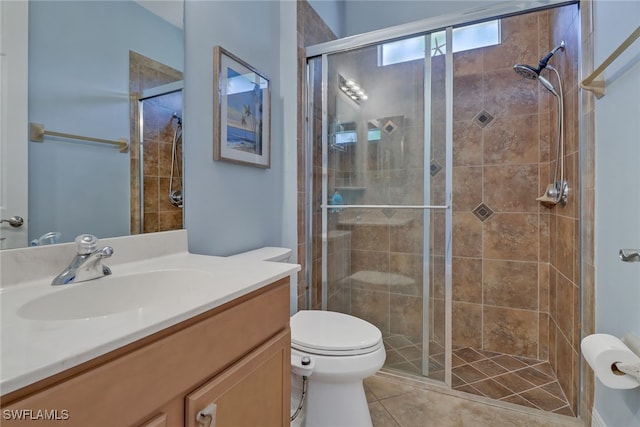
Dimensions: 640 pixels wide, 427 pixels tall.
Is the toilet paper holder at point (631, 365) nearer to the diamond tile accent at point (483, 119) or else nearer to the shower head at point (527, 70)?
the shower head at point (527, 70)

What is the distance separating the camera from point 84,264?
80 cm

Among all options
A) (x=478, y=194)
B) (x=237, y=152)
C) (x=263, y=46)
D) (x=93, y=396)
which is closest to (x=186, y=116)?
(x=237, y=152)

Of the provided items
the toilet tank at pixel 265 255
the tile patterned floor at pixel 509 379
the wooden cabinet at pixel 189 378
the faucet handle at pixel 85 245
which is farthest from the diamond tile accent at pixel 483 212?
the faucet handle at pixel 85 245

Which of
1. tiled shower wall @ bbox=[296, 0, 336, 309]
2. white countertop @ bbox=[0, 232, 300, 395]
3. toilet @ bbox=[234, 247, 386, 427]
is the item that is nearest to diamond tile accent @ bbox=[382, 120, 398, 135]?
tiled shower wall @ bbox=[296, 0, 336, 309]

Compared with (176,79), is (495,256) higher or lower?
lower

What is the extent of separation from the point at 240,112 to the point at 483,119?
70.1 inches

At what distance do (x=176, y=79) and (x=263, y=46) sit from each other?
0.71 meters

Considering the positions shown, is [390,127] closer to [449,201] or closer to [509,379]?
[449,201]

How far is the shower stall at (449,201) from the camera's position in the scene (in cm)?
170

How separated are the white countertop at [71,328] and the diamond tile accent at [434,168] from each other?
1.22 metres

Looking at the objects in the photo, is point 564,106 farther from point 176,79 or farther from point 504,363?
point 176,79

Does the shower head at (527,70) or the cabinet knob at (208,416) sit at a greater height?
the shower head at (527,70)

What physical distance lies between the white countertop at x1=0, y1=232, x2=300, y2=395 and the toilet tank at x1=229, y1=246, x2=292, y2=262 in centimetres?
55

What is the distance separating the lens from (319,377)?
1.24 m
